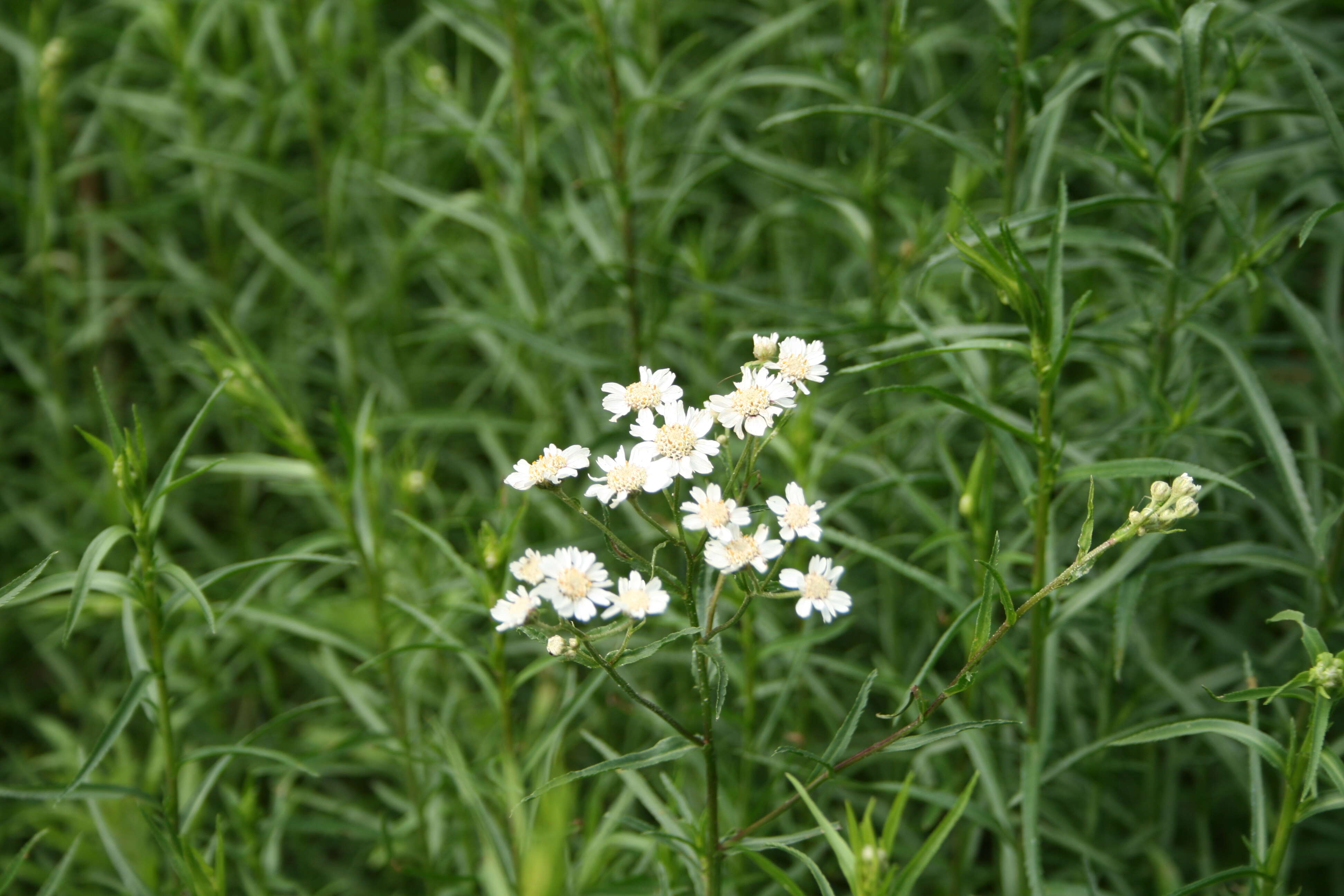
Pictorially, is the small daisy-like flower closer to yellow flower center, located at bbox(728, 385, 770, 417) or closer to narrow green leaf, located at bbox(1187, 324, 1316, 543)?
yellow flower center, located at bbox(728, 385, 770, 417)

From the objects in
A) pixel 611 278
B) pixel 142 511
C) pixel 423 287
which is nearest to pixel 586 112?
pixel 611 278

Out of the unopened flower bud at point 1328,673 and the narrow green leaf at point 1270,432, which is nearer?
the unopened flower bud at point 1328,673

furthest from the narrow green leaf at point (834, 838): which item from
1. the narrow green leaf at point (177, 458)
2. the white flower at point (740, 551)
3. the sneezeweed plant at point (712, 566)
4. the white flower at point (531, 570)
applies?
the narrow green leaf at point (177, 458)

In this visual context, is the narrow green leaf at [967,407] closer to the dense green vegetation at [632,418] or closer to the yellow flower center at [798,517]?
the dense green vegetation at [632,418]

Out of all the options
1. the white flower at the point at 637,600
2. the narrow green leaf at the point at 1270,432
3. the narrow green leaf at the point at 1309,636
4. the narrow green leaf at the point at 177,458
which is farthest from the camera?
the narrow green leaf at the point at 1270,432

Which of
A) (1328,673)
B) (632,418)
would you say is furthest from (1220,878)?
(632,418)

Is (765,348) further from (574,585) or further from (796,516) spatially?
(574,585)

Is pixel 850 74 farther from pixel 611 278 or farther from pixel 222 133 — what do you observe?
pixel 222 133
